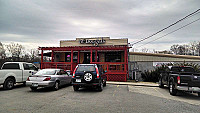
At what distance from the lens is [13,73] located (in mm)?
10188

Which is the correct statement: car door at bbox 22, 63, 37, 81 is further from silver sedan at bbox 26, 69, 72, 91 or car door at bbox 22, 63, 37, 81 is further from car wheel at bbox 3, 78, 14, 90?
silver sedan at bbox 26, 69, 72, 91

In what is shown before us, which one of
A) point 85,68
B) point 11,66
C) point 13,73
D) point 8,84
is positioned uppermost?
point 11,66

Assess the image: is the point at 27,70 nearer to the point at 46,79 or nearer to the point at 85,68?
the point at 46,79

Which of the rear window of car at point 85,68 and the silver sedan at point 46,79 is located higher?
the rear window of car at point 85,68

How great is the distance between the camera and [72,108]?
5727 millimetres

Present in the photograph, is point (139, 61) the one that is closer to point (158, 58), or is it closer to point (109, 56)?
point (158, 58)

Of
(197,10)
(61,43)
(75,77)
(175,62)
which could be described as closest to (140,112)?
(75,77)

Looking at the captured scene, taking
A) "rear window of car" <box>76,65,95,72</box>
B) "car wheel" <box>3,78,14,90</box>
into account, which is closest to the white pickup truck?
"car wheel" <box>3,78,14,90</box>


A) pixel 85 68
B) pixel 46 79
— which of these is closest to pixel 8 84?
pixel 46 79

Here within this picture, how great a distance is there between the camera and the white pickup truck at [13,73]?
9.62 metres

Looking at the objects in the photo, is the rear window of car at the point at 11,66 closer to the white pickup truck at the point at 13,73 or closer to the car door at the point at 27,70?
the white pickup truck at the point at 13,73

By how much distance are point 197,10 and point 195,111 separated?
9.03m

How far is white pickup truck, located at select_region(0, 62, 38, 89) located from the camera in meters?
9.62

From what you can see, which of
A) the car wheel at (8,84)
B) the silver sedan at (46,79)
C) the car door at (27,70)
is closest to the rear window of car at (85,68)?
the silver sedan at (46,79)
